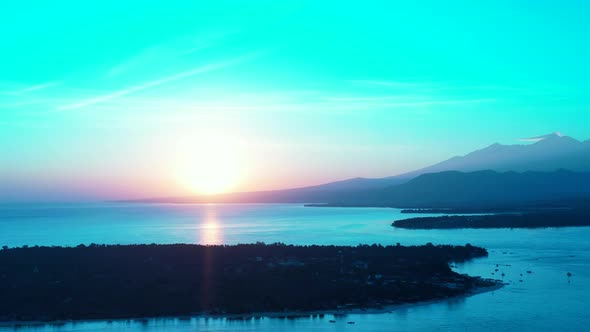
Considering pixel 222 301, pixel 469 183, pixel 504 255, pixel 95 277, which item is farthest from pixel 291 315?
pixel 469 183

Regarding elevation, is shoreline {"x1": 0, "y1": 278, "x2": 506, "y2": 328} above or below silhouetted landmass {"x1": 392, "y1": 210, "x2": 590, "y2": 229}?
below

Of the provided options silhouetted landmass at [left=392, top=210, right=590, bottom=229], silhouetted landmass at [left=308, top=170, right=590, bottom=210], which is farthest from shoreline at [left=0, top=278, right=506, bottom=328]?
silhouetted landmass at [left=308, top=170, right=590, bottom=210]

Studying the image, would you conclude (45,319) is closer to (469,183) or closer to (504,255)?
(504,255)

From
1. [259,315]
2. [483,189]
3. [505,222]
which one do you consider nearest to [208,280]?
[259,315]

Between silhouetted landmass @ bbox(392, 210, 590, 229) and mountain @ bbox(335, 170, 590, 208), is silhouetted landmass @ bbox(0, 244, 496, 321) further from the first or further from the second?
mountain @ bbox(335, 170, 590, 208)

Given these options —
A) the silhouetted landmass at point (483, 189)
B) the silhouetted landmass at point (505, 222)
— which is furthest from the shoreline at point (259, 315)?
the silhouetted landmass at point (483, 189)
